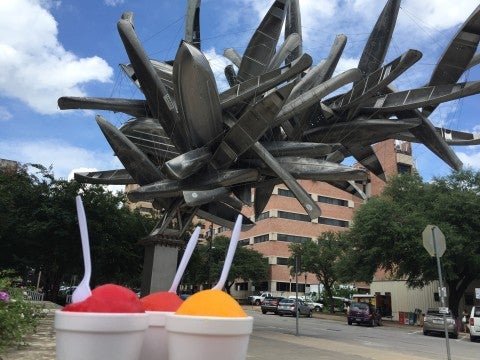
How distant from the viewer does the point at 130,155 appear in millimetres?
14477

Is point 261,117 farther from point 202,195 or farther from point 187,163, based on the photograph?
point 202,195

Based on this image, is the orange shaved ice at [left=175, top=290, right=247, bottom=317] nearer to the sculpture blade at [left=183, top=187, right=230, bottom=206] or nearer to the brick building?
the sculpture blade at [left=183, top=187, right=230, bottom=206]

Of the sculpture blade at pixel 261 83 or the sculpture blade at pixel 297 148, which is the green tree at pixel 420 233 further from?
the sculpture blade at pixel 261 83

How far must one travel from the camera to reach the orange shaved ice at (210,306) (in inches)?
63.2

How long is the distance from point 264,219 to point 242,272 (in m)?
11.5

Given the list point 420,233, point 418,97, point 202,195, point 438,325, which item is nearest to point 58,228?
point 202,195

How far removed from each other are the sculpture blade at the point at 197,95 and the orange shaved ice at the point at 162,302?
10.3 meters

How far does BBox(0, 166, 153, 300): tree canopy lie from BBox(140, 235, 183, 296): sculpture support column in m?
11.4

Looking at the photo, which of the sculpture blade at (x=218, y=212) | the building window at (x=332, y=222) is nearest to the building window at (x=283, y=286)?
the building window at (x=332, y=222)

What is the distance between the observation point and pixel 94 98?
14.4 m

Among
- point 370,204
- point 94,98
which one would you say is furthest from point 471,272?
point 94,98

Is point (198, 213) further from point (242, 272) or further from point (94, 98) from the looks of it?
point (242, 272)

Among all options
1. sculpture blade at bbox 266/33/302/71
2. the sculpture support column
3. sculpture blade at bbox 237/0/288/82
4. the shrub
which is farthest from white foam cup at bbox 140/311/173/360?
sculpture blade at bbox 266/33/302/71

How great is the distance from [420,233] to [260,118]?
23347 mm
